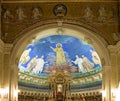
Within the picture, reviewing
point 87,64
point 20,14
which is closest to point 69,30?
point 20,14

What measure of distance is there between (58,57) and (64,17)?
1085 centimetres

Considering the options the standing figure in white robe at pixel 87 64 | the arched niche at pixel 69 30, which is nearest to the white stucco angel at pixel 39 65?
the standing figure in white robe at pixel 87 64

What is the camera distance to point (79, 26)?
24312mm

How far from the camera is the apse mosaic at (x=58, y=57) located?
33.1 metres

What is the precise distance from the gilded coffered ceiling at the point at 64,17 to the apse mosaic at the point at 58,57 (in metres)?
8.08

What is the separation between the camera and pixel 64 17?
24.5 meters

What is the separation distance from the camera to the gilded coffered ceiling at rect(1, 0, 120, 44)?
953 inches

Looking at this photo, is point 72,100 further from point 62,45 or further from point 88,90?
point 62,45

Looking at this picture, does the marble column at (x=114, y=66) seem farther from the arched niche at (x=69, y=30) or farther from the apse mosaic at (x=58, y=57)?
the apse mosaic at (x=58, y=57)

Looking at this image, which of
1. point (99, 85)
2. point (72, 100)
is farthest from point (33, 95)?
point (99, 85)

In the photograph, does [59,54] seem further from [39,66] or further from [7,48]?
[7,48]

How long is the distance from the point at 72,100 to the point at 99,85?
2803 mm

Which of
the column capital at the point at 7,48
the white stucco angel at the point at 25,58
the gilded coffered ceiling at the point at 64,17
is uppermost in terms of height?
the gilded coffered ceiling at the point at 64,17

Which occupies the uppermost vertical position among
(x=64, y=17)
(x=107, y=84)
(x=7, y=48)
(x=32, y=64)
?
(x=64, y=17)
